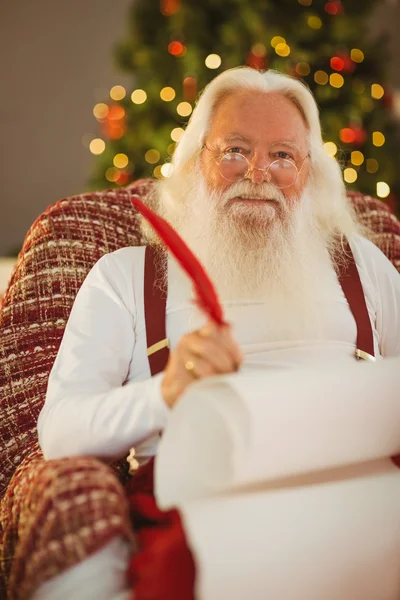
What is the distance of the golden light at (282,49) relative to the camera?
3373 mm

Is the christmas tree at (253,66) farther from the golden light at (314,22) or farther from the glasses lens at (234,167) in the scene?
the glasses lens at (234,167)

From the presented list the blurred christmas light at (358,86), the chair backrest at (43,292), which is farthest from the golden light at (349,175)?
the chair backrest at (43,292)

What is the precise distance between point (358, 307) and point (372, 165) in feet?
6.73

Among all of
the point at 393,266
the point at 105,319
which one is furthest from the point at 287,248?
the point at 105,319

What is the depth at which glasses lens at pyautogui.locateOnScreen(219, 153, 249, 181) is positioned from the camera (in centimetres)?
178

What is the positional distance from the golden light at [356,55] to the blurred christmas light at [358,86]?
111mm

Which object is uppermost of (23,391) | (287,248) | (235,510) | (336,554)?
(287,248)

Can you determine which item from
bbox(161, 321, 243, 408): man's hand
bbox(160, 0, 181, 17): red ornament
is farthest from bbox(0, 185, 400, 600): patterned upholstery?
bbox(160, 0, 181, 17): red ornament

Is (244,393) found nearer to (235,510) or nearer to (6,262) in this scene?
(235,510)

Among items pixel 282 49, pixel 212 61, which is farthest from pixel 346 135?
pixel 212 61

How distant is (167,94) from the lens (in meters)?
3.55

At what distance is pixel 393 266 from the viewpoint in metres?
1.97

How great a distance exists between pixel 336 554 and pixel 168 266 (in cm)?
87

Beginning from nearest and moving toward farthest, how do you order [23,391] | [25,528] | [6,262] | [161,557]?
[161,557]
[25,528]
[23,391]
[6,262]
